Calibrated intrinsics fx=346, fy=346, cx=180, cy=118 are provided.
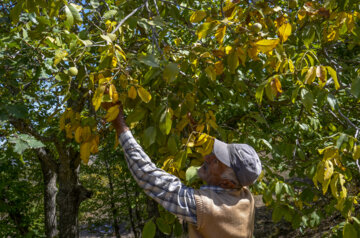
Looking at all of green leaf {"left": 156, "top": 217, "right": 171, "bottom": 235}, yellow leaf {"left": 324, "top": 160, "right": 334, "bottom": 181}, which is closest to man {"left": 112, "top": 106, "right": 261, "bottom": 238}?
green leaf {"left": 156, "top": 217, "right": 171, "bottom": 235}

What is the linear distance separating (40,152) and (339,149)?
5.24 m

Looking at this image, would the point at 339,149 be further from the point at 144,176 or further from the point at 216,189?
the point at 144,176

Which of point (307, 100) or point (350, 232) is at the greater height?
point (307, 100)

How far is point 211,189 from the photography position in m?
1.62

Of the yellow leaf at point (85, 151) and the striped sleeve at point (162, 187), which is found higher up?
the yellow leaf at point (85, 151)

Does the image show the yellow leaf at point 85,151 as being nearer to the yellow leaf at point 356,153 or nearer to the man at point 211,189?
the man at point 211,189

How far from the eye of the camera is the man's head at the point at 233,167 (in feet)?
5.27

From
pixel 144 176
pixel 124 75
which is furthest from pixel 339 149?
pixel 124 75

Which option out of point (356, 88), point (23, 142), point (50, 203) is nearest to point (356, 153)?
point (356, 88)

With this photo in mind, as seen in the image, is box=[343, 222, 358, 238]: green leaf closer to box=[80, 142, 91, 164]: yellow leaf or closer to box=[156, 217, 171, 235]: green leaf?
box=[156, 217, 171, 235]: green leaf

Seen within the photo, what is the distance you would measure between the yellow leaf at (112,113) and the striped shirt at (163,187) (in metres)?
0.14

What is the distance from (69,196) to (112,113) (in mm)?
5112

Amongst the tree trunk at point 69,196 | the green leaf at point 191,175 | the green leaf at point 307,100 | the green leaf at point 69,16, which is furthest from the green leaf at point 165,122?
the tree trunk at point 69,196

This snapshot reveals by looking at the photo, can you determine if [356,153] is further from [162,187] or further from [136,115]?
[136,115]
